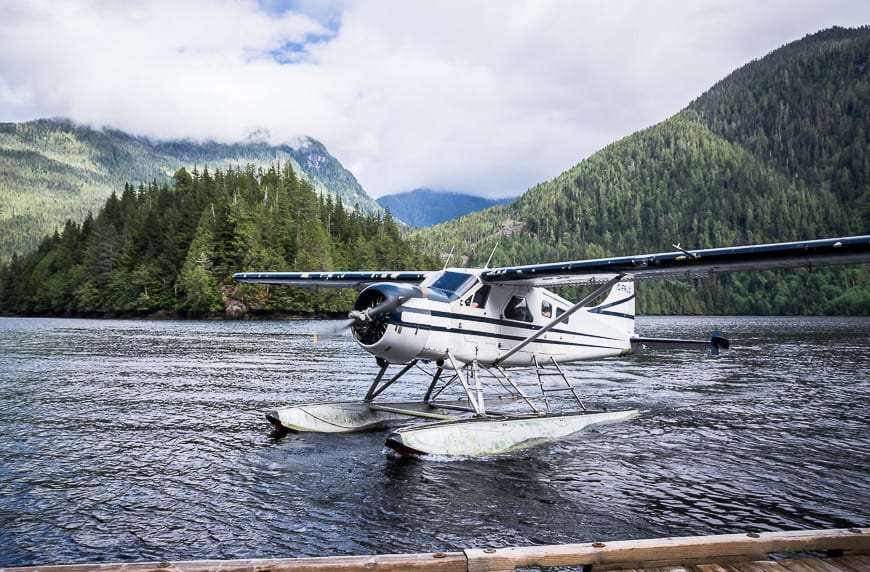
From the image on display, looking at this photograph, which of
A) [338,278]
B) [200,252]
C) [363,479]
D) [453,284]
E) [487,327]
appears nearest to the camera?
[363,479]

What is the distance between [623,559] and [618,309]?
1236cm

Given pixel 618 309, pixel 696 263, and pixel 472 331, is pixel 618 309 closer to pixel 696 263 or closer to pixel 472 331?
pixel 696 263

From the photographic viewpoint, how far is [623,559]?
4000mm

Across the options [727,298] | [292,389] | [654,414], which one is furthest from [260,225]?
[727,298]

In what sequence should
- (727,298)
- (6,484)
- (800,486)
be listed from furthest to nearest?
1. (727,298)
2. (800,486)
3. (6,484)

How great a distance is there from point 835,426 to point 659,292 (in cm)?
14166

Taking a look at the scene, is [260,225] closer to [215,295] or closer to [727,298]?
[215,295]

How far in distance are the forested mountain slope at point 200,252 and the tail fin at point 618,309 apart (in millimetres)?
60289

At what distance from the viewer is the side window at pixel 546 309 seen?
13027 mm

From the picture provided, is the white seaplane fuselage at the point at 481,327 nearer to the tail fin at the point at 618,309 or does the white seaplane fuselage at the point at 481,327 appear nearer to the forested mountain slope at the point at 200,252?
the tail fin at the point at 618,309

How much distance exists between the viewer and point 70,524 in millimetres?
7008

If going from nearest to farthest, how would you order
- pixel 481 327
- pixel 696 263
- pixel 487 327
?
pixel 696 263 < pixel 481 327 < pixel 487 327

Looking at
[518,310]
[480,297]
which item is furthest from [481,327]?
[518,310]

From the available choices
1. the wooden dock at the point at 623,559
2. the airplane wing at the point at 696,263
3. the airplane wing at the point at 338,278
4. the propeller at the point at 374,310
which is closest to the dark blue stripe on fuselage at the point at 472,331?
the propeller at the point at 374,310
